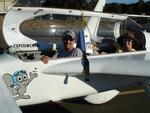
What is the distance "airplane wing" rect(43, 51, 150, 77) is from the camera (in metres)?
5.94

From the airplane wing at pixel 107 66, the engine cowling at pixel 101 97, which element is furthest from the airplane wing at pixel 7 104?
the engine cowling at pixel 101 97

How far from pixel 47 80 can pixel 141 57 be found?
1808 millimetres

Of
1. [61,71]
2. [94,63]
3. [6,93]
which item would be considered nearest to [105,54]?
[94,63]

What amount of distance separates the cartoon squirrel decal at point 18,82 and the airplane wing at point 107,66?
11.1 inches

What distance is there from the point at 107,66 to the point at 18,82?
1.46 meters

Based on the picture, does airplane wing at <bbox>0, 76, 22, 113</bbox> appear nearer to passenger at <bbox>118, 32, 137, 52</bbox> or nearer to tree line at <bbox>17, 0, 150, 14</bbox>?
passenger at <bbox>118, 32, 137, 52</bbox>

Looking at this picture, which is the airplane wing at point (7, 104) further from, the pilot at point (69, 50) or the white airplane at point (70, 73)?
the pilot at point (69, 50)

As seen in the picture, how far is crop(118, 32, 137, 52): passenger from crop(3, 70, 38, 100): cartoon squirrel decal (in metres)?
1.90

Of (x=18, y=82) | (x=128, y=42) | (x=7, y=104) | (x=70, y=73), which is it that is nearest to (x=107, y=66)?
(x=70, y=73)

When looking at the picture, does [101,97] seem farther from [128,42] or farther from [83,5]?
[83,5]

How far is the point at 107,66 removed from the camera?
6180 mm

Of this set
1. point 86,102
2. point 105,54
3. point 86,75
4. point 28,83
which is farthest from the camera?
point 86,102

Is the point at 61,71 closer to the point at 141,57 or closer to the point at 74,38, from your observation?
the point at 74,38

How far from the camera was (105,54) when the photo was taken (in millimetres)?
6492
